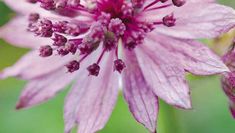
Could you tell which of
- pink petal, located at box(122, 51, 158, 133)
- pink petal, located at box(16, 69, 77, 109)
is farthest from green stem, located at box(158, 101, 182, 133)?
pink petal, located at box(16, 69, 77, 109)

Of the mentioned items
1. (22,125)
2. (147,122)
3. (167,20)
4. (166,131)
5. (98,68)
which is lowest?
(22,125)

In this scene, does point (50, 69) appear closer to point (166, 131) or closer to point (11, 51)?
point (166, 131)

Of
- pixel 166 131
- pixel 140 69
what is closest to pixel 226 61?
pixel 140 69

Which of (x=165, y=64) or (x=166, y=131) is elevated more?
(x=165, y=64)

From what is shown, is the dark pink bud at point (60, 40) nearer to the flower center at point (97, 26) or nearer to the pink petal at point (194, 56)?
the flower center at point (97, 26)

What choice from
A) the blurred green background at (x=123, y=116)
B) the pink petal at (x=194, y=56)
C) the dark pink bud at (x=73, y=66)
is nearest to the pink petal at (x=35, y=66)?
the dark pink bud at (x=73, y=66)

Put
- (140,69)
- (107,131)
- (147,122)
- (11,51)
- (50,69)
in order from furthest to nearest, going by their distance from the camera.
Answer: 1. (11,51)
2. (107,131)
3. (50,69)
4. (140,69)
5. (147,122)
